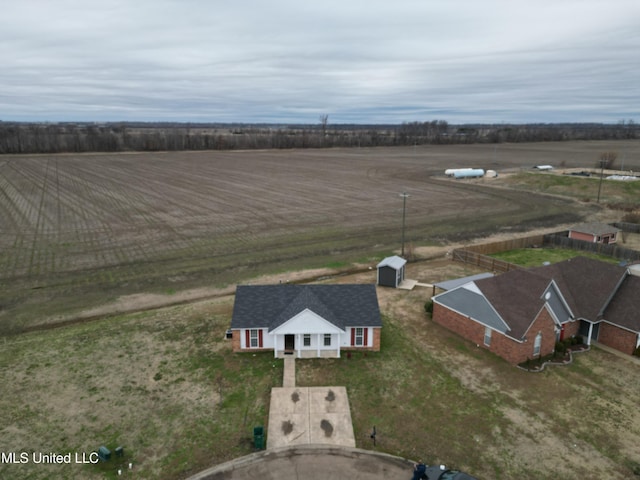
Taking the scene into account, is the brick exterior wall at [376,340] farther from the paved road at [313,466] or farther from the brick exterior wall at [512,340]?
the paved road at [313,466]

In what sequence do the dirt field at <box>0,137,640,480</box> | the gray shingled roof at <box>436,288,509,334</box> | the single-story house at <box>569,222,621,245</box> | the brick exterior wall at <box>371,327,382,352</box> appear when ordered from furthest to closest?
the single-story house at <box>569,222,621,245</box> < the brick exterior wall at <box>371,327,382,352</box> < the gray shingled roof at <box>436,288,509,334</box> < the dirt field at <box>0,137,640,480</box>

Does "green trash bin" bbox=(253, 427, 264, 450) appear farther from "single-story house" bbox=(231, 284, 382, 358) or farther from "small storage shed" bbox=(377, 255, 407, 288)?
"small storage shed" bbox=(377, 255, 407, 288)

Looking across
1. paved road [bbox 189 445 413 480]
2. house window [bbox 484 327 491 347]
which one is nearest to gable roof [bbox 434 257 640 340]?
house window [bbox 484 327 491 347]

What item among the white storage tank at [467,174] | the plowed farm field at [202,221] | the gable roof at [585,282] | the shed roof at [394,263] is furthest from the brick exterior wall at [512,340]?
the white storage tank at [467,174]

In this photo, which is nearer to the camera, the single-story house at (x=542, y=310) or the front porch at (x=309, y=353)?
the single-story house at (x=542, y=310)

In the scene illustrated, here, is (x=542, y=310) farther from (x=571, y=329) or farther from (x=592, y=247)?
(x=592, y=247)
